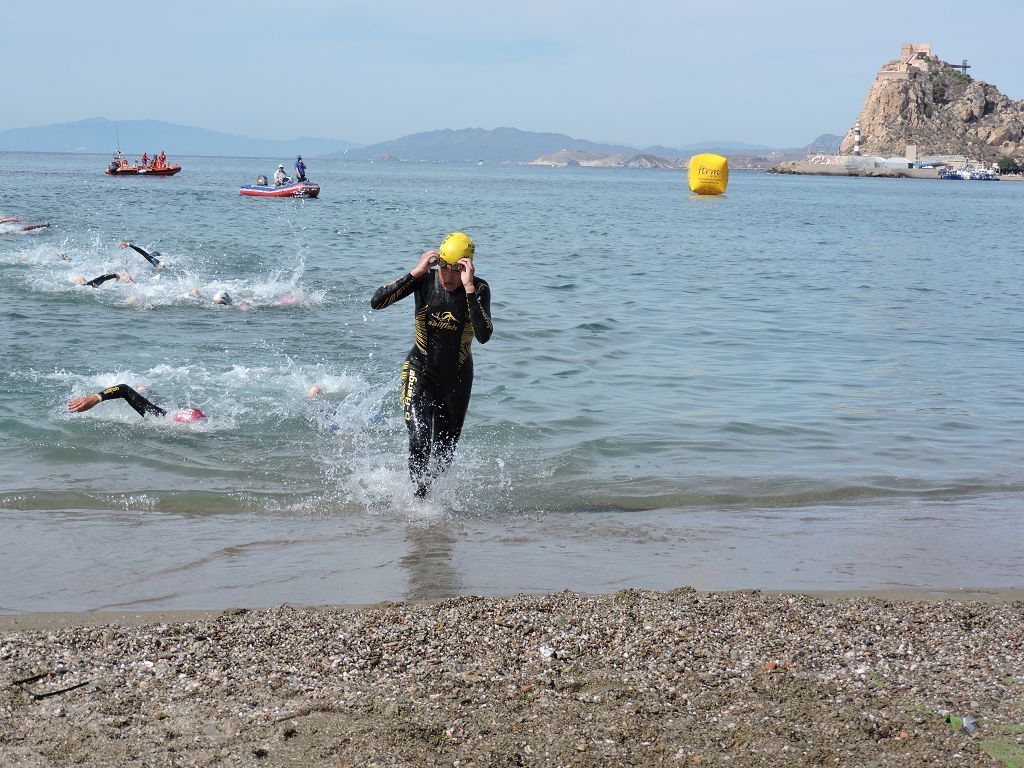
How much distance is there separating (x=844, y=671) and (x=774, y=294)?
17.8 m

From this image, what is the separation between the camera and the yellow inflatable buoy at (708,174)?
7025 centimetres

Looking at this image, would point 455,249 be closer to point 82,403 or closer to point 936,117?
point 82,403

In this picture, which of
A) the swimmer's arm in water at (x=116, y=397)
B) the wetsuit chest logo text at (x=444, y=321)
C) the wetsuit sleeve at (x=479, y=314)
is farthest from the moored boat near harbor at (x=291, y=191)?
the wetsuit sleeve at (x=479, y=314)

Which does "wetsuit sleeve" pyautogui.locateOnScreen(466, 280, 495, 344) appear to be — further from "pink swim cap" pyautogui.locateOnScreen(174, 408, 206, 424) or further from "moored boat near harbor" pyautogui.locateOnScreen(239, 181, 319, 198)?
"moored boat near harbor" pyautogui.locateOnScreen(239, 181, 319, 198)

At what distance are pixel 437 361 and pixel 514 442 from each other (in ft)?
8.09

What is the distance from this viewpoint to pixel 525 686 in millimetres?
4160

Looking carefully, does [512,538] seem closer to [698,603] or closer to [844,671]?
[698,603]

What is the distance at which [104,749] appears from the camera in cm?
360

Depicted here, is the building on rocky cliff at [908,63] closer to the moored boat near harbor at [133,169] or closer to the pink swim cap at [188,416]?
the moored boat near harbor at [133,169]

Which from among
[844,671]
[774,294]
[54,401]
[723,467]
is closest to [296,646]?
[844,671]

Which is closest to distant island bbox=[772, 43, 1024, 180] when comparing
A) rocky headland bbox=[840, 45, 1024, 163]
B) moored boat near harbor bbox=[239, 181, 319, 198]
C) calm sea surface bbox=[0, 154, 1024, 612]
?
rocky headland bbox=[840, 45, 1024, 163]

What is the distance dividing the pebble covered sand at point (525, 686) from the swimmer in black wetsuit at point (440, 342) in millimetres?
2270

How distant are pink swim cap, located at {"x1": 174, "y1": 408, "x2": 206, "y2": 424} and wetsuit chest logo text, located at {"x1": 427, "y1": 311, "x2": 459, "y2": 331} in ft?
11.3

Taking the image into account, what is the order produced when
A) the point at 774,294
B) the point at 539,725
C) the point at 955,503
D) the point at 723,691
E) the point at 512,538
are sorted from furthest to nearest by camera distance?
the point at 774,294 < the point at 955,503 < the point at 512,538 < the point at 723,691 < the point at 539,725
